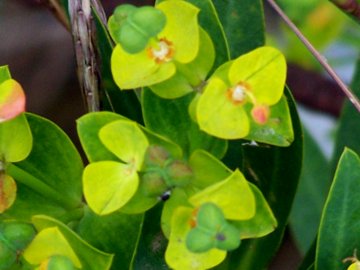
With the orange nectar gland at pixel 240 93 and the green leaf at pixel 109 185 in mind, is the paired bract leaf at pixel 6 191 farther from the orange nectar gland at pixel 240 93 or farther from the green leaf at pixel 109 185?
the orange nectar gland at pixel 240 93

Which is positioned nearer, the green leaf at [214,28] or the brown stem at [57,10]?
the green leaf at [214,28]

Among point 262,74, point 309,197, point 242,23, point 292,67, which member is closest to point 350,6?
point 242,23

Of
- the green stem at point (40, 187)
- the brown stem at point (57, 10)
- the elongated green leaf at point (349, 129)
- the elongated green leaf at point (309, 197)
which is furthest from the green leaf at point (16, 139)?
the elongated green leaf at point (309, 197)

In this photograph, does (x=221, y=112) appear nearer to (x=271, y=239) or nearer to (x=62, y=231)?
(x=62, y=231)

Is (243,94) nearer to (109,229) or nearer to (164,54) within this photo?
(164,54)

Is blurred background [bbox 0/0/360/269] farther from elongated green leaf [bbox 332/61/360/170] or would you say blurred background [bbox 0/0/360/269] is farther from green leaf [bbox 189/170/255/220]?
green leaf [bbox 189/170/255/220]

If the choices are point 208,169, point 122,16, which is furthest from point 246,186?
point 122,16

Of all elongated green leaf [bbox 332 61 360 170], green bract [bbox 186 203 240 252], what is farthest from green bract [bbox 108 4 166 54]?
elongated green leaf [bbox 332 61 360 170]
